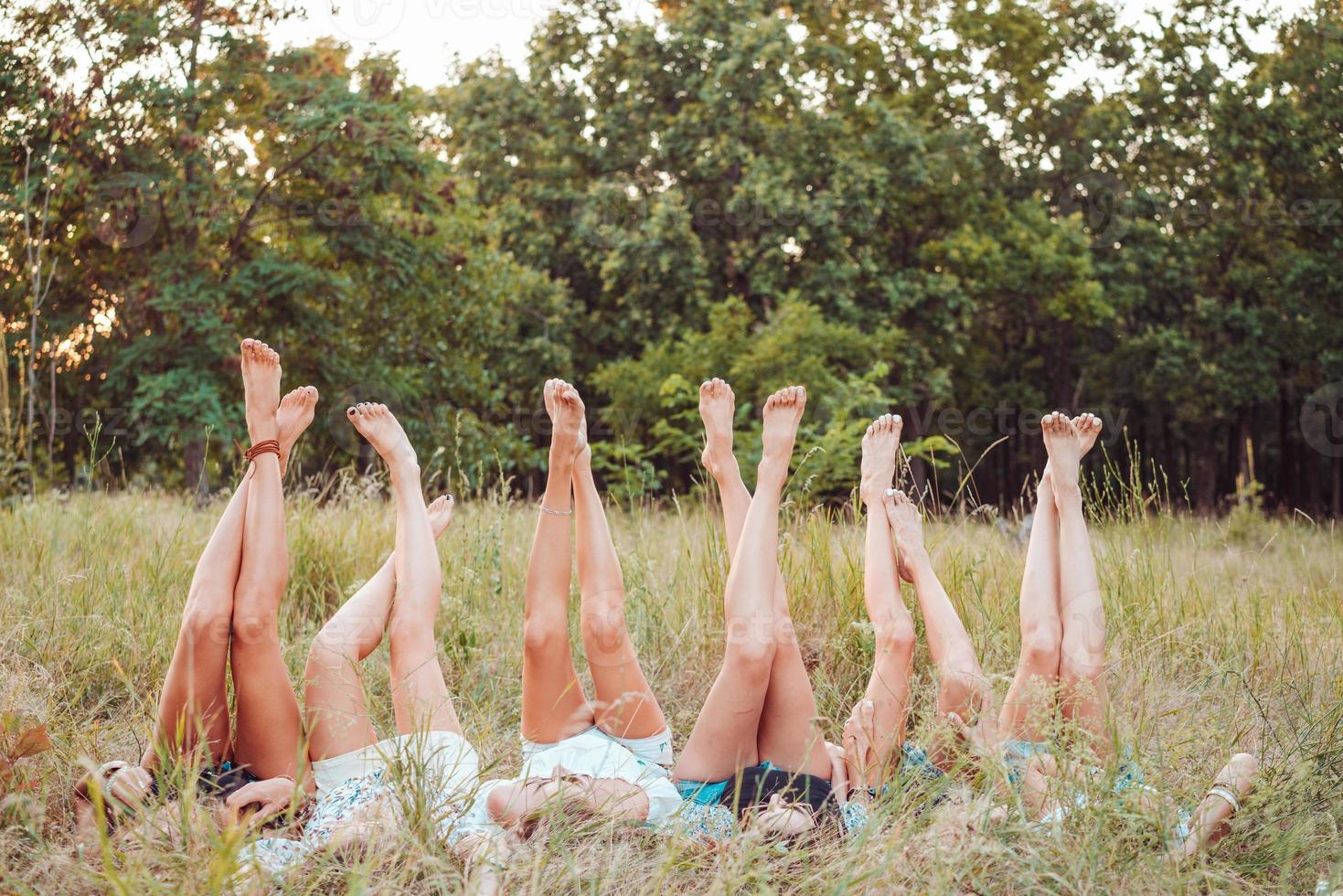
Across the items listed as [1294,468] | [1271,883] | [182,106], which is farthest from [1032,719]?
[1294,468]

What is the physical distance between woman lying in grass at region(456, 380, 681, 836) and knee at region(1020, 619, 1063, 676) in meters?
1.06

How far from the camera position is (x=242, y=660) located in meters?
2.67

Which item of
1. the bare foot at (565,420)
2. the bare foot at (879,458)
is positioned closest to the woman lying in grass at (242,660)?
the bare foot at (565,420)

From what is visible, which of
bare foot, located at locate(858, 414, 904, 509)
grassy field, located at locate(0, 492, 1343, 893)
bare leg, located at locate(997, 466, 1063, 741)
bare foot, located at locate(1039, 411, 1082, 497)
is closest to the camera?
grassy field, located at locate(0, 492, 1343, 893)

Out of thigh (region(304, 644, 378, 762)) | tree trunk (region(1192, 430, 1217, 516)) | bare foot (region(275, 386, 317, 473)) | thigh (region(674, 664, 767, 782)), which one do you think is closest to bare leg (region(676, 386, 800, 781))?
thigh (region(674, 664, 767, 782))

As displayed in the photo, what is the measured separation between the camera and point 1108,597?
418cm

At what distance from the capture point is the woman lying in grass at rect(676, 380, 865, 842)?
2688 mm

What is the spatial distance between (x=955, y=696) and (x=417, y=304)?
10558mm

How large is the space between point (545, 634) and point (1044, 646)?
1.41 m

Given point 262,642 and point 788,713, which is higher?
point 262,642

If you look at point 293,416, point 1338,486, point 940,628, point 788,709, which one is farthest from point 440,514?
point 1338,486

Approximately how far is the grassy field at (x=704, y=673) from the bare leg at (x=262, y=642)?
1.11 feet

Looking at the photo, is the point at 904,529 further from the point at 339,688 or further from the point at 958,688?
the point at 339,688

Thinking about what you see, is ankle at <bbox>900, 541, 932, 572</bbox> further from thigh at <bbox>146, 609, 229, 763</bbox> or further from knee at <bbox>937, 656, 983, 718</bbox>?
thigh at <bbox>146, 609, 229, 763</bbox>
